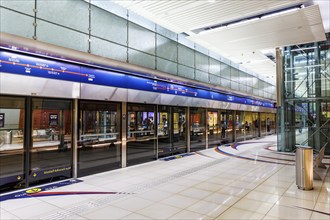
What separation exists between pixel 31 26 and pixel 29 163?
109 inches

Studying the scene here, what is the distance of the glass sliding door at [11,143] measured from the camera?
14.8ft

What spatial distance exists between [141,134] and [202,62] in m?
4.98

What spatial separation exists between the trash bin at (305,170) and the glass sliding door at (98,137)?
4.41m

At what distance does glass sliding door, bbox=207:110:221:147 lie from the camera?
11.3 metres

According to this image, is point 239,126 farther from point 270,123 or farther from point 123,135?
point 123,135

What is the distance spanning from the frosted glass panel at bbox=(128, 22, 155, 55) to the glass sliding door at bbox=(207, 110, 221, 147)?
463cm

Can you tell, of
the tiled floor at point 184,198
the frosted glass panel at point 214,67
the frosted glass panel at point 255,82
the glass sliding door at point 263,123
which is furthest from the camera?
the glass sliding door at point 263,123

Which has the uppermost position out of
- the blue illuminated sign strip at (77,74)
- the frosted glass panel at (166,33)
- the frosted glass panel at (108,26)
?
the frosted glass panel at (166,33)

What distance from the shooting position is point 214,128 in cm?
1173

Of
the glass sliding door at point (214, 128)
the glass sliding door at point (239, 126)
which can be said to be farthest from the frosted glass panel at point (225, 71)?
the glass sliding door at point (239, 126)

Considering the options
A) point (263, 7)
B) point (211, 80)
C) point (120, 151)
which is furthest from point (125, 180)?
point (211, 80)

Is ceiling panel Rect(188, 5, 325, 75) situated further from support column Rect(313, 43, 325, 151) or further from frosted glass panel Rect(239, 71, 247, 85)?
frosted glass panel Rect(239, 71, 247, 85)

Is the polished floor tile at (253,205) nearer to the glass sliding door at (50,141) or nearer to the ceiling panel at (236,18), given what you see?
the glass sliding door at (50,141)

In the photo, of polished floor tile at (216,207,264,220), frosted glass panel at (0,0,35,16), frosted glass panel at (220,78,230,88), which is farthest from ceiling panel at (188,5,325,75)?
polished floor tile at (216,207,264,220)
